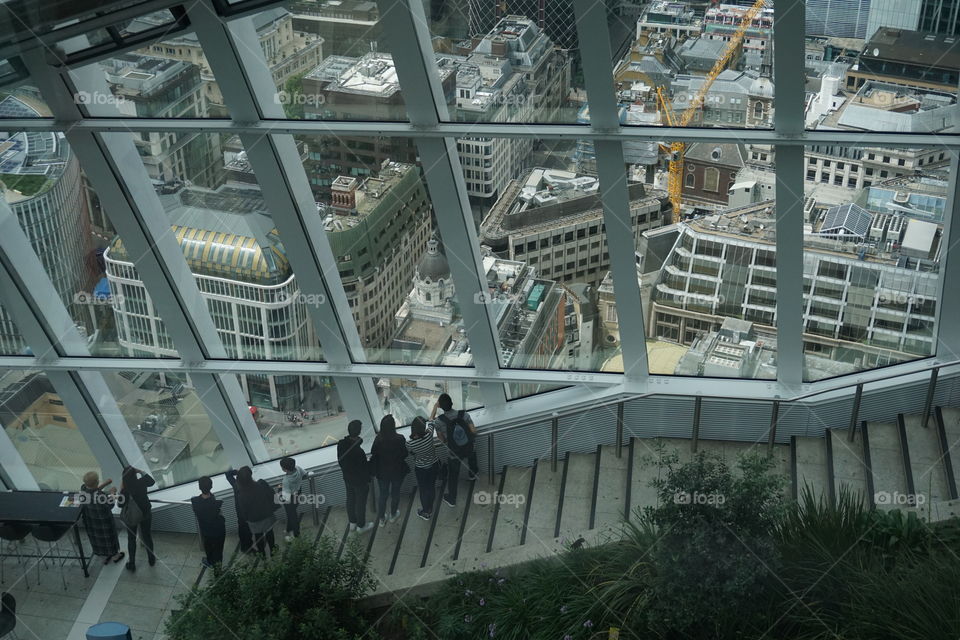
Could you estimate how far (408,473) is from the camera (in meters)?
8.74

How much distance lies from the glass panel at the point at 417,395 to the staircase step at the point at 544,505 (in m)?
0.76

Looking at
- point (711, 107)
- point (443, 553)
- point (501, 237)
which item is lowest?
point (443, 553)

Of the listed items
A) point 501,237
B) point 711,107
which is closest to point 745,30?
point 711,107

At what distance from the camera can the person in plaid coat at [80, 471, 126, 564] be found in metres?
8.45

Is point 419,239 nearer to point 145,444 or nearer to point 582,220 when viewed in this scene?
point 582,220

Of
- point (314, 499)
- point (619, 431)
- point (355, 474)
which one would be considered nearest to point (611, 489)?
point (619, 431)

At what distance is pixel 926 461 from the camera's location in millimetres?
7801

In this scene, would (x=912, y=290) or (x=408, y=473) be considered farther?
(x=408, y=473)

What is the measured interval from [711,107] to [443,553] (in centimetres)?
379

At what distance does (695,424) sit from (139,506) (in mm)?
4434

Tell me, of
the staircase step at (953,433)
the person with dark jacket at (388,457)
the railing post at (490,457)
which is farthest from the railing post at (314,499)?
the staircase step at (953,433)

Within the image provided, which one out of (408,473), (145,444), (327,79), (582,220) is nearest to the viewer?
(327,79)

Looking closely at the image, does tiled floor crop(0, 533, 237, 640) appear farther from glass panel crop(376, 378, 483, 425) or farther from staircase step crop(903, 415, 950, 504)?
staircase step crop(903, 415, 950, 504)

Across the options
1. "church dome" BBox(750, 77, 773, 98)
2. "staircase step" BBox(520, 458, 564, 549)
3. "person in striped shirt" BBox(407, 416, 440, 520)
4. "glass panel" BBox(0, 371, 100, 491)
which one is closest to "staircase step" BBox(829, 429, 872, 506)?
"staircase step" BBox(520, 458, 564, 549)
